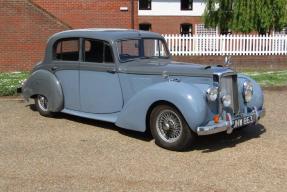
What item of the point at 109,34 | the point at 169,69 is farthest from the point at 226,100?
the point at 109,34

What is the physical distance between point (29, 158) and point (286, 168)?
3.26m

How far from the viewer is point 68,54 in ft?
28.9

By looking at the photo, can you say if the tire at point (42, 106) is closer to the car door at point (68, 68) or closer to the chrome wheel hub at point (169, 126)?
the car door at point (68, 68)

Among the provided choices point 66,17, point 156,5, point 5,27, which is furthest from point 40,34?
point 156,5

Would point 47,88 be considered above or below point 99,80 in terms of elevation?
below

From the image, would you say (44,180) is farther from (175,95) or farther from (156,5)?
(156,5)

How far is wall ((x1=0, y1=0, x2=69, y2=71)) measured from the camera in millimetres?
17406

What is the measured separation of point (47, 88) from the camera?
9.00 meters

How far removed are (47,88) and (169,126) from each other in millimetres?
2908

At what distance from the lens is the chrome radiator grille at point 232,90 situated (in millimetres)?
7172

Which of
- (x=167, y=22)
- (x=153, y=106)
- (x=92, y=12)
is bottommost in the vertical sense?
(x=153, y=106)

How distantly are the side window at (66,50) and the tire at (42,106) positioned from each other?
0.84 meters

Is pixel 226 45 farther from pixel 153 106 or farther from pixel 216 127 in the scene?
pixel 216 127

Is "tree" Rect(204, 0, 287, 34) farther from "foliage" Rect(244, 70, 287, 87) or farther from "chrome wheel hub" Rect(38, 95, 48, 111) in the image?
"chrome wheel hub" Rect(38, 95, 48, 111)
